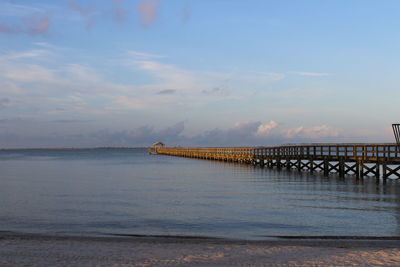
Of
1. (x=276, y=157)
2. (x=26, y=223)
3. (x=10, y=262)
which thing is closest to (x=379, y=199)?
(x=26, y=223)

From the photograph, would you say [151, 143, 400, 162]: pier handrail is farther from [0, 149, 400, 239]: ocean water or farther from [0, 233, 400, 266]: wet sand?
[0, 233, 400, 266]: wet sand

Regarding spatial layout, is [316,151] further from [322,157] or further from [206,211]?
[206,211]

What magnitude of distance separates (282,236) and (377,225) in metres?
3.98

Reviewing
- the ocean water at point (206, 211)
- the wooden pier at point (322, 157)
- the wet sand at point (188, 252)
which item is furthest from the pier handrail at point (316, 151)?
the wet sand at point (188, 252)

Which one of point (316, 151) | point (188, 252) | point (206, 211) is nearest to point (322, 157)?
point (316, 151)

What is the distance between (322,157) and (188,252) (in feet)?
103

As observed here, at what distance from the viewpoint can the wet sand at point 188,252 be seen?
9398 millimetres

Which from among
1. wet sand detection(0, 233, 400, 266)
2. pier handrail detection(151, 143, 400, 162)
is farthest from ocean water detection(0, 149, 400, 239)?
pier handrail detection(151, 143, 400, 162)

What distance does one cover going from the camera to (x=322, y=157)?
129ft

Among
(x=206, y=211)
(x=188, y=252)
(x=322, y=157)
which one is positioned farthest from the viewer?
(x=322, y=157)

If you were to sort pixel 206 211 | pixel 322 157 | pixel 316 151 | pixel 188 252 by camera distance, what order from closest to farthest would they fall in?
pixel 188 252 < pixel 206 211 < pixel 322 157 < pixel 316 151

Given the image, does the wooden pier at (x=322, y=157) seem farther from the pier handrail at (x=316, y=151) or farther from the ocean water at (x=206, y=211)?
the ocean water at (x=206, y=211)

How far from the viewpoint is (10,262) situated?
9266 millimetres

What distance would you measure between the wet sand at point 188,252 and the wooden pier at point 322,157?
840 inches
